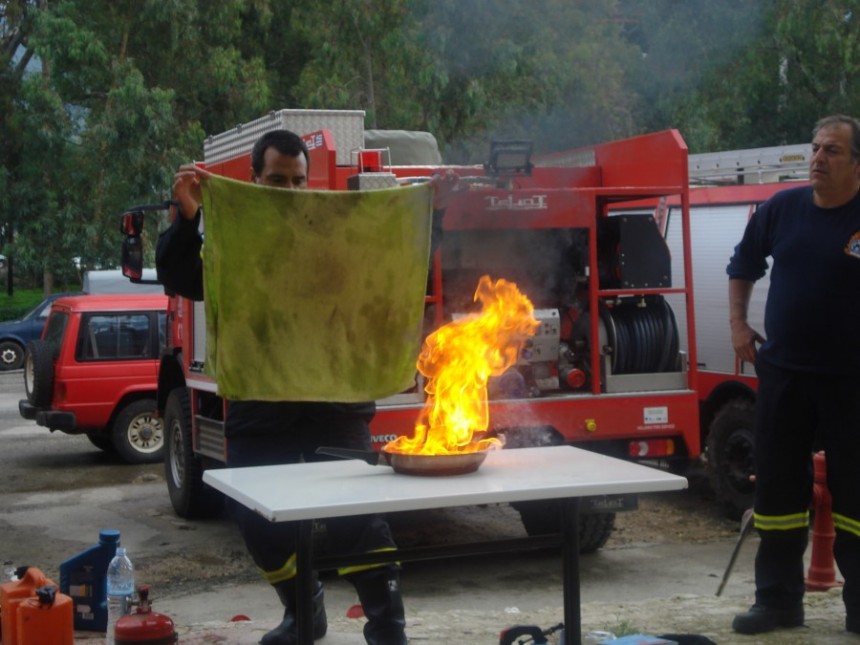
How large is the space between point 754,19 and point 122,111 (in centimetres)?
1154

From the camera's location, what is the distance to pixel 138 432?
13.0 meters

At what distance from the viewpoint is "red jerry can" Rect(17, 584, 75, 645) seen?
4551 millimetres

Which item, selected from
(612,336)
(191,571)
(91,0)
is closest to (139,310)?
(191,571)

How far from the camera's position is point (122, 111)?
23422 millimetres

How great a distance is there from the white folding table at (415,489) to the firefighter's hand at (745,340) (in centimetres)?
114

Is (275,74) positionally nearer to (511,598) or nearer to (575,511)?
(511,598)

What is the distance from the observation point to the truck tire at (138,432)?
42.4ft

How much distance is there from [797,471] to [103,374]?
9084 mm

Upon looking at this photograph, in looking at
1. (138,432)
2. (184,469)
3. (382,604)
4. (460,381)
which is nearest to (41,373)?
(138,432)

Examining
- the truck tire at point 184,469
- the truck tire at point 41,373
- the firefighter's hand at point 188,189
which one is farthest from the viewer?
the truck tire at point 41,373

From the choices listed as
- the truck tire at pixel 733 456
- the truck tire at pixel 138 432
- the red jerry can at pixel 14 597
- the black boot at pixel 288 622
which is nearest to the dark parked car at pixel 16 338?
the truck tire at pixel 138 432

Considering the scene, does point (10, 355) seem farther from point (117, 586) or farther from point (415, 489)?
point (415, 489)

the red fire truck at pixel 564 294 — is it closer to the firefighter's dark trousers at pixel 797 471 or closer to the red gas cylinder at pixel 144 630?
the firefighter's dark trousers at pixel 797 471

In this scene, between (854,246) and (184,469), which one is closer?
(854,246)
